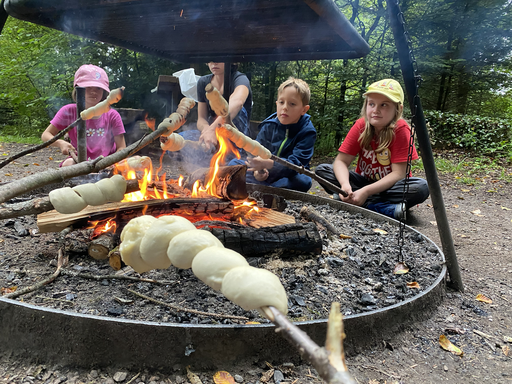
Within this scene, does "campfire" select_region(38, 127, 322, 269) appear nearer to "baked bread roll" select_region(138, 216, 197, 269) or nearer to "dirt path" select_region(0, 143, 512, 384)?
"dirt path" select_region(0, 143, 512, 384)

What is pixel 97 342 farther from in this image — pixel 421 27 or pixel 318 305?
pixel 421 27

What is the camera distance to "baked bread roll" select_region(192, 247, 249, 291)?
967mm

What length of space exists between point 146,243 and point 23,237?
94.0 inches

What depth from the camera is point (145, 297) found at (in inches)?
76.9

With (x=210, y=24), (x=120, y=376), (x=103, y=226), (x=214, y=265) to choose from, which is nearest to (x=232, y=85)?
(x=210, y=24)

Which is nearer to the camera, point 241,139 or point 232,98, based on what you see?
point 241,139

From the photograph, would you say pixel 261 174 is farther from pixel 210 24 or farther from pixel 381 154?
pixel 210 24

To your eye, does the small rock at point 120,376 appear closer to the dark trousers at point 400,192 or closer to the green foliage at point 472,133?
the dark trousers at point 400,192

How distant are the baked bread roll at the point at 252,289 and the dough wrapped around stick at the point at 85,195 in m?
1.14

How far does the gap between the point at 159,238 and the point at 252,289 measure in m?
0.44

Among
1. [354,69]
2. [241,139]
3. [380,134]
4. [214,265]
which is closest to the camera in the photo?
[214,265]

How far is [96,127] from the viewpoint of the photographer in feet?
15.1

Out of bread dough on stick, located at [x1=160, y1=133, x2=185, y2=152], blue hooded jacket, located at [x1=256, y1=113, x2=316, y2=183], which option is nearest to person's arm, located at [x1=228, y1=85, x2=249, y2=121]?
blue hooded jacket, located at [x1=256, y1=113, x2=316, y2=183]

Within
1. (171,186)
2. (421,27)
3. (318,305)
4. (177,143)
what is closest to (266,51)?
(177,143)
